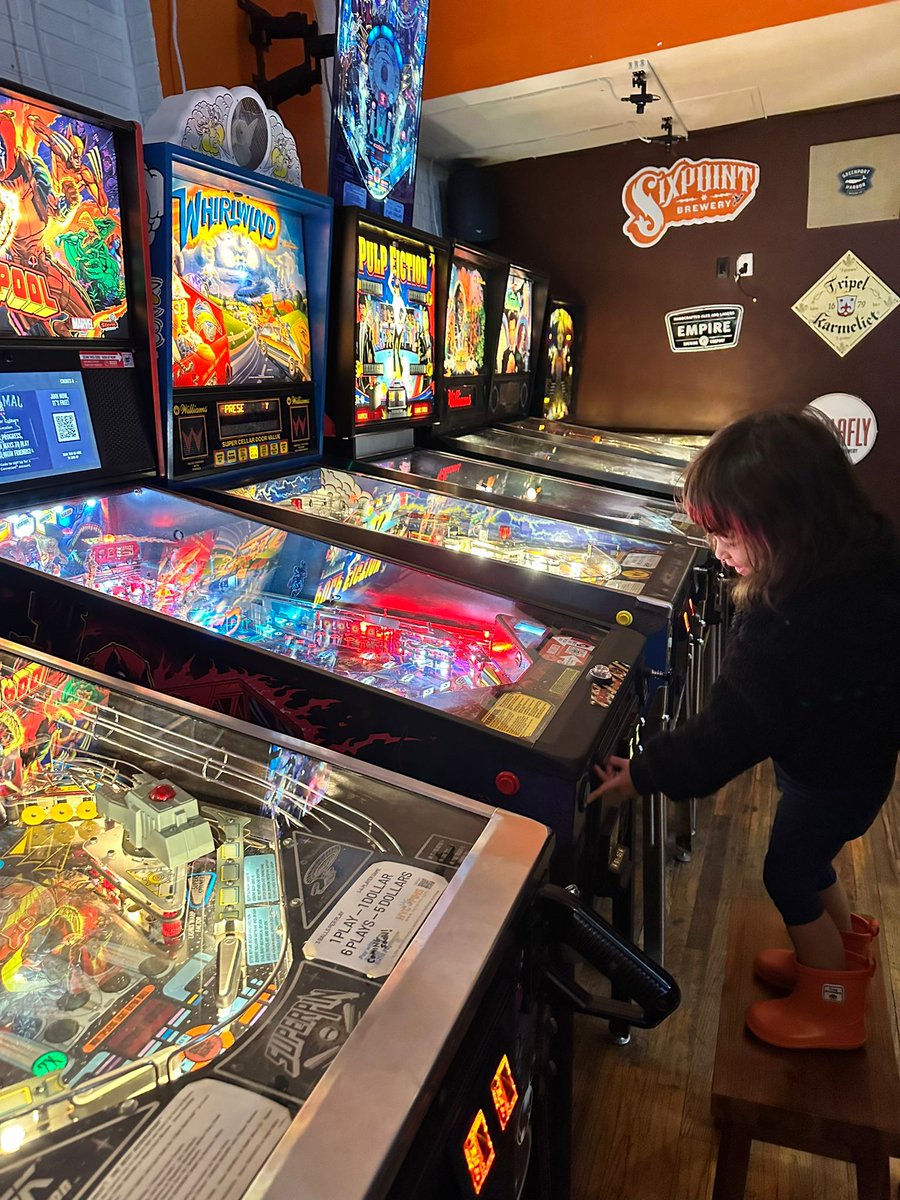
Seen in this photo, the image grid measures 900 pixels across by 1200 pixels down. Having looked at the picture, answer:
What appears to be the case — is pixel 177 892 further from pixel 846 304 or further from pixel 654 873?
pixel 846 304

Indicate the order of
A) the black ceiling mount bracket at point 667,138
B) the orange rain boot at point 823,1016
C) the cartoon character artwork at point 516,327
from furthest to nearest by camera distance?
the black ceiling mount bracket at point 667,138
the cartoon character artwork at point 516,327
the orange rain boot at point 823,1016

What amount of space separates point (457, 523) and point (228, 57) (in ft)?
6.06

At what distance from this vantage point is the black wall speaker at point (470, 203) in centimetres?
454

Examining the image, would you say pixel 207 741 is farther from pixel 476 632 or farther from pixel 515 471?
pixel 515 471

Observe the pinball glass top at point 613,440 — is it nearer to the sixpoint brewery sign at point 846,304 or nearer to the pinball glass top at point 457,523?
the sixpoint brewery sign at point 846,304

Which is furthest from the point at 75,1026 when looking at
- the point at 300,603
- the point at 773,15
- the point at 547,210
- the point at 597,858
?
the point at 547,210

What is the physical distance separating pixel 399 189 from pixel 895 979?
2.89 meters

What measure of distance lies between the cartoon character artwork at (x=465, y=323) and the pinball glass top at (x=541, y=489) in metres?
0.52

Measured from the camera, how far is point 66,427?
1.68 metres

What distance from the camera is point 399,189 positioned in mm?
2889

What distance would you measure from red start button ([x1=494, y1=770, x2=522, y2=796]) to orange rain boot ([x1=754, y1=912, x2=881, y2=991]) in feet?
2.59

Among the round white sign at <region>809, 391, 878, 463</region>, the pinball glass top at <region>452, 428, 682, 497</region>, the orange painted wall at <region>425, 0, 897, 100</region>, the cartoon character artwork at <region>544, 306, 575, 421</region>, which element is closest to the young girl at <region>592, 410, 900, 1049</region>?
the pinball glass top at <region>452, 428, 682, 497</region>

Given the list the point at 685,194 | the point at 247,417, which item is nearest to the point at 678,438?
the point at 685,194

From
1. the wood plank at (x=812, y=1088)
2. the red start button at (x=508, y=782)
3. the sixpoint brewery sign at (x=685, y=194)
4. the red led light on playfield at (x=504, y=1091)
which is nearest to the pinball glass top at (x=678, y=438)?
the sixpoint brewery sign at (x=685, y=194)
